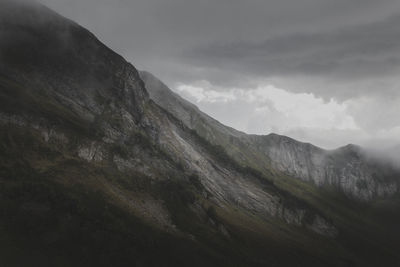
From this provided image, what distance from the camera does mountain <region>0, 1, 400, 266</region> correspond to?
250 feet

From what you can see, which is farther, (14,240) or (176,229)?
(176,229)

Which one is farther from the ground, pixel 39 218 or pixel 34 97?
pixel 34 97

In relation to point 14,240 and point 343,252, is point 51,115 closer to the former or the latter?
point 14,240

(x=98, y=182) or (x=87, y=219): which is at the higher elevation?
(x=98, y=182)

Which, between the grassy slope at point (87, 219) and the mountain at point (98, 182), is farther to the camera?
the mountain at point (98, 182)

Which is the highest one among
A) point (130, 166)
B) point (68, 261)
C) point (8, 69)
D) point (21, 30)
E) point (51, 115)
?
point (21, 30)

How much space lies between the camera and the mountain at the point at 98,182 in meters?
76.1

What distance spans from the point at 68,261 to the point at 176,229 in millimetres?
50004

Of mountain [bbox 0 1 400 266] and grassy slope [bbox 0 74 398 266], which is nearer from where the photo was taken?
grassy slope [bbox 0 74 398 266]

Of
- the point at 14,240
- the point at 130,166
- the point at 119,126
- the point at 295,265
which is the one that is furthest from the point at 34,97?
the point at 295,265

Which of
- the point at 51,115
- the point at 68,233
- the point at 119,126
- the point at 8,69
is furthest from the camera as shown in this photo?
the point at 119,126

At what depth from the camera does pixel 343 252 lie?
187 meters

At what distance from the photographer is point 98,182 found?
111 meters

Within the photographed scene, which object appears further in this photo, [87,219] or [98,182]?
[98,182]
